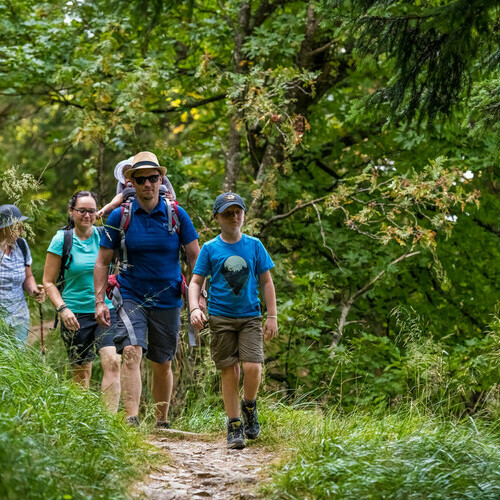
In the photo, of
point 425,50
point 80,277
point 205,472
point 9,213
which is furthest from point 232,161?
point 205,472

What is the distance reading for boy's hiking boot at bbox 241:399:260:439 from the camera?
5.41 m

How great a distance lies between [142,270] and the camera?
556 centimetres

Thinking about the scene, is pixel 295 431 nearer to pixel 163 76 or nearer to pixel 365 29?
pixel 365 29

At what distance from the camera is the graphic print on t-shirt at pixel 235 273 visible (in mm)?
5273

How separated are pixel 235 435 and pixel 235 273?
121 cm

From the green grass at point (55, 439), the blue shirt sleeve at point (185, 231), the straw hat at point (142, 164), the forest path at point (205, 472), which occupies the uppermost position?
the straw hat at point (142, 164)

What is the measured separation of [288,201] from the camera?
36.1 feet

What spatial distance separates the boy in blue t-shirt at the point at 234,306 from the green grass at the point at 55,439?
90cm

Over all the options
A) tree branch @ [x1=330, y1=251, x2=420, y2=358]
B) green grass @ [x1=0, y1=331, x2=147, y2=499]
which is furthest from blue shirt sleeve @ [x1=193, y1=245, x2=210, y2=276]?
tree branch @ [x1=330, y1=251, x2=420, y2=358]

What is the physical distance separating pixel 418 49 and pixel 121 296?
9.43 ft

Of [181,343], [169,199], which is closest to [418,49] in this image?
[169,199]

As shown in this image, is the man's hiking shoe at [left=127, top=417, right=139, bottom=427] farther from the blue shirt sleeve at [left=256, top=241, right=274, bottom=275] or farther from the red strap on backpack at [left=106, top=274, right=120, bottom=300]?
the blue shirt sleeve at [left=256, top=241, right=274, bottom=275]

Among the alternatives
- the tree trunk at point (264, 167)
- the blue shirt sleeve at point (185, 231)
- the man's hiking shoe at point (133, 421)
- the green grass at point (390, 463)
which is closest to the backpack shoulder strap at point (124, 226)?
the blue shirt sleeve at point (185, 231)

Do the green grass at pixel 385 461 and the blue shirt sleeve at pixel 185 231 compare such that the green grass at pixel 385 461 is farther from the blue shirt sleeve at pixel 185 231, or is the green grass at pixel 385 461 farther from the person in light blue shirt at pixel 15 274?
the person in light blue shirt at pixel 15 274
